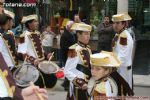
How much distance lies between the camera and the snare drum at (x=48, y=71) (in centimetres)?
674

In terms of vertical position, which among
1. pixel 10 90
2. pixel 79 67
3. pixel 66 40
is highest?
pixel 10 90

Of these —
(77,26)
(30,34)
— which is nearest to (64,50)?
(30,34)

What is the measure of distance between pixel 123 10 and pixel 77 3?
1570 millimetres

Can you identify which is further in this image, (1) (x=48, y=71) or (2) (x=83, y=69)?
(1) (x=48, y=71)

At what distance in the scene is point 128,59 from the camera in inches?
293

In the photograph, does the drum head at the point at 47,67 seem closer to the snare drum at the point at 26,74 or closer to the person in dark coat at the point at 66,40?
the snare drum at the point at 26,74

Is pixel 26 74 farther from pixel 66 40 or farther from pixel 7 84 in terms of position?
pixel 66 40

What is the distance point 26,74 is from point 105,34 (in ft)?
22.1

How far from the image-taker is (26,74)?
5969 millimetres

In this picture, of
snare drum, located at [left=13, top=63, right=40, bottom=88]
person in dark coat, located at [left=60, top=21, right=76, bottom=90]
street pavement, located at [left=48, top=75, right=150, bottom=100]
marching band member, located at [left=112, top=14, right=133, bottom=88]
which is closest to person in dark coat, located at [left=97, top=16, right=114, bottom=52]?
street pavement, located at [left=48, top=75, right=150, bottom=100]

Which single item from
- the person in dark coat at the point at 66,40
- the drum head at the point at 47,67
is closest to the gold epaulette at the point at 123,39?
the drum head at the point at 47,67

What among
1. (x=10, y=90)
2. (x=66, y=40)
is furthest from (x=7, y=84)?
(x=66, y=40)

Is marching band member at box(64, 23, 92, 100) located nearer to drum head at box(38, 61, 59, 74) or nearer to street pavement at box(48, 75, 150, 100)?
drum head at box(38, 61, 59, 74)

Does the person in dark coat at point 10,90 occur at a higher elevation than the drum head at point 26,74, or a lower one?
higher
